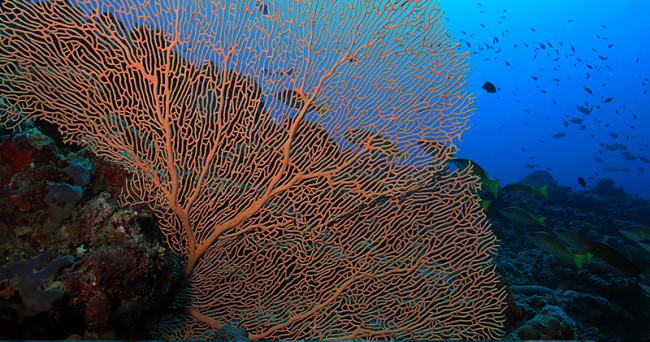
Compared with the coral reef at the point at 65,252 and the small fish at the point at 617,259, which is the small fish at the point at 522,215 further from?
the coral reef at the point at 65,252

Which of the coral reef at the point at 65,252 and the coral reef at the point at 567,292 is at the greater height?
the coral reef at the point at 567,292

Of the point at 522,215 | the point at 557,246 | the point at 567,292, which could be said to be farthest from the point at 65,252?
the point at 567,292

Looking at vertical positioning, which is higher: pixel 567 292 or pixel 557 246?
pixel 557 246

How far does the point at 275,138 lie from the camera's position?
12.0 feet

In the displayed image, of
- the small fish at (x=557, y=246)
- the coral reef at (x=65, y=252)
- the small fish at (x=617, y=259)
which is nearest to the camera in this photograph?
the coral reef at (x=65, y=252)

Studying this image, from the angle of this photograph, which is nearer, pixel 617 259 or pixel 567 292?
pixel 617 259

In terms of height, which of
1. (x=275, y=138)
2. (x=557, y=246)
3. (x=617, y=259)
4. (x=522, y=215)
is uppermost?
(x=522, y=215)

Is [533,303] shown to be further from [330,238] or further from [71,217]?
[71,217]

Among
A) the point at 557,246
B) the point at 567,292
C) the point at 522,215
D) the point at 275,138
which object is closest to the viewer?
the point at 275,138

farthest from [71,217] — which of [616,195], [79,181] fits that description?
[616,195]

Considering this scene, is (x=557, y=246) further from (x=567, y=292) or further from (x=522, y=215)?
(x=567, y=292)

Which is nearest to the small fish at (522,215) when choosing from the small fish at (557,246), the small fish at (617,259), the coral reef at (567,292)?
the coral reef at (567,292)

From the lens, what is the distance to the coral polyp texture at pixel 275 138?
11.4 feet

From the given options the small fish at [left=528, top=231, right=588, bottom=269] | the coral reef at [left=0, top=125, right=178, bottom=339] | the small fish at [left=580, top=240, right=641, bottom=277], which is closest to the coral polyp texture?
the coral reef at [left=0, top=125, right=178, bottom=339]
